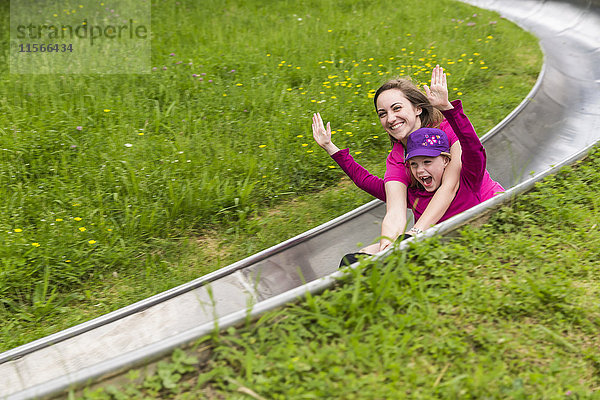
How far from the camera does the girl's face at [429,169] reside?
322 cm

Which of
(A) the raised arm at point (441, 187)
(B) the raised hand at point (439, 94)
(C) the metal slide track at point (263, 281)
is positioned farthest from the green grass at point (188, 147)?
(B) the raised hand at point (439, 94)

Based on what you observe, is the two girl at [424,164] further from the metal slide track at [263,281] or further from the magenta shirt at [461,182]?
the metal slide track at [263,281]

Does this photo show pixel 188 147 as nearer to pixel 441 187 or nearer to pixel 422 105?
pixel 422 105

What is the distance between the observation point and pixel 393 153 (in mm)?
3541

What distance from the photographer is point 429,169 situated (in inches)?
127

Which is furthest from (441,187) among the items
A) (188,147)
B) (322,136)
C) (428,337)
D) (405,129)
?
(188,147)

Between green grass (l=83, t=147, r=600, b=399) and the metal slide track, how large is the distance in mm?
89

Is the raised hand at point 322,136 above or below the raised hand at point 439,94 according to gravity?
below

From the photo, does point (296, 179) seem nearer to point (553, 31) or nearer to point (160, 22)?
point (160, 22)

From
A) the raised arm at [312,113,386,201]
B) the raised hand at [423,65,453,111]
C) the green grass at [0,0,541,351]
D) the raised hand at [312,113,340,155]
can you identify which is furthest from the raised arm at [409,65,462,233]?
the green grass at [0,0,541,351]

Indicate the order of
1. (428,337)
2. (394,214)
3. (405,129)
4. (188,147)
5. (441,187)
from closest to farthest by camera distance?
1. (428,337)
2. (441,187)
3. (394,214)
4. (405,129)
5. (188,147)

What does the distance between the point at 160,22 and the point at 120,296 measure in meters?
5.88

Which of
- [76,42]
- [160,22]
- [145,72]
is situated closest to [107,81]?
[145,72]

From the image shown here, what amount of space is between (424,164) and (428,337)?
1194 mm
